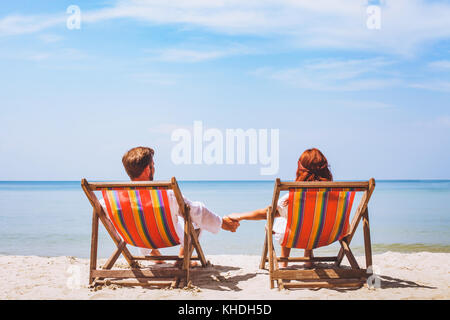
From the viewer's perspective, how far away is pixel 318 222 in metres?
3.52

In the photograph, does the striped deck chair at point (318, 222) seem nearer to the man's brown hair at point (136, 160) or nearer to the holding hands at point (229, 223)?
the holding hands at point (229, 223)

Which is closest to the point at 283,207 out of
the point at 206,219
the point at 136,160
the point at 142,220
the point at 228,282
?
the point at 206,219

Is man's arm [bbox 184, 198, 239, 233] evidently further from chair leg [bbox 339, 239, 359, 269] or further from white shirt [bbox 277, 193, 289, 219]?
chair leg [bbox 339, 239, 359, 269]

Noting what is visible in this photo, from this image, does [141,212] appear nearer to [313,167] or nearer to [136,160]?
[136,160]

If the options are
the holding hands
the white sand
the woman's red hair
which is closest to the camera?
the white sand

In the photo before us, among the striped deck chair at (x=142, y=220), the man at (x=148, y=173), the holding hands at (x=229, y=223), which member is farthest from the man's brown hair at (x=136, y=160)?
the holding hands at (x=229, y=223)

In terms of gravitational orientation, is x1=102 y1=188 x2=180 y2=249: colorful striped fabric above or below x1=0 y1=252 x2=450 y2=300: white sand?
above

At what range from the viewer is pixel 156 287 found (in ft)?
11.8

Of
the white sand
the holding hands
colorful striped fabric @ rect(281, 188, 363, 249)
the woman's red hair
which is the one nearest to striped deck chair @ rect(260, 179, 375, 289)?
colorful striped fabric @ rect(281, 188, 363, 249)

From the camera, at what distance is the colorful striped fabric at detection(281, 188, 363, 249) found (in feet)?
11.1

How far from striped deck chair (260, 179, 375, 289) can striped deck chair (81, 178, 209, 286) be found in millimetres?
732

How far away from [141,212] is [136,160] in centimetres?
50
